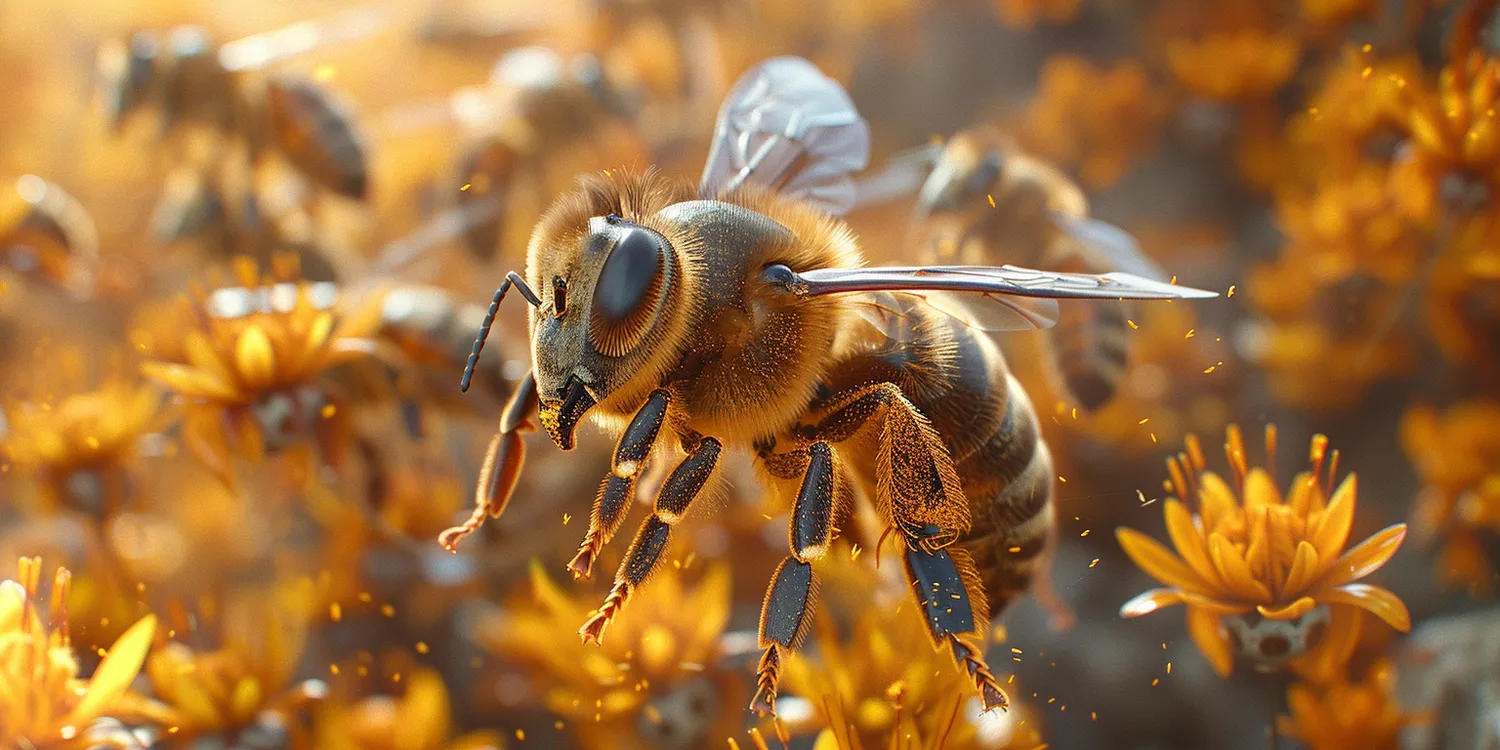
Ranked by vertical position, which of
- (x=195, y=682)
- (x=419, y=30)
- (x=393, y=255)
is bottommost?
(x=195, y=682)

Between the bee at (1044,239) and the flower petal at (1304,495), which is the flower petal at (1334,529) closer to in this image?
the flower petal at (1304,495)

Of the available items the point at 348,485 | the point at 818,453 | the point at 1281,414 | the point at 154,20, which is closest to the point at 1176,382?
the point at 1281,414

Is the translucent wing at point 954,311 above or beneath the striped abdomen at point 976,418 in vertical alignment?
above

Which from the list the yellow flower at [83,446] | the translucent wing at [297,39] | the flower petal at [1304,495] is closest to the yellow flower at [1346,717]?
the flower petal at [1304,495]

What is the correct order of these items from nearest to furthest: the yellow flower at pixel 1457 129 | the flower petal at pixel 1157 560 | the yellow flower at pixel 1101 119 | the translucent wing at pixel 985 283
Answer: the translucent wing at pixel 985 283 → the flower petal at pixel 1157 560 → the yellow flower at pixel 1457 129 → the yellow flower at pixel 1101 119

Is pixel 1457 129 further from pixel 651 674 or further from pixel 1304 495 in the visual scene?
pixel 651 674

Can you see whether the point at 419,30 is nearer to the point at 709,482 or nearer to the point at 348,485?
the point at 348,485
